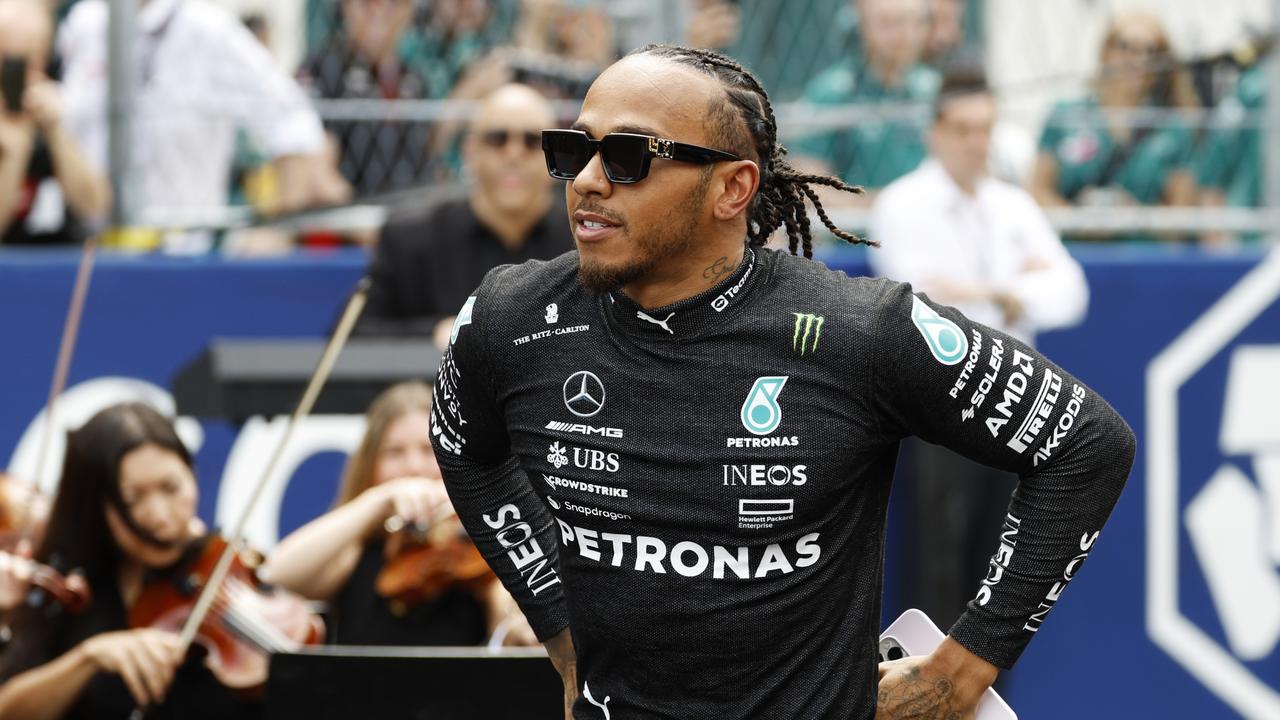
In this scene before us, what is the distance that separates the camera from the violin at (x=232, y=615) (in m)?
4.57

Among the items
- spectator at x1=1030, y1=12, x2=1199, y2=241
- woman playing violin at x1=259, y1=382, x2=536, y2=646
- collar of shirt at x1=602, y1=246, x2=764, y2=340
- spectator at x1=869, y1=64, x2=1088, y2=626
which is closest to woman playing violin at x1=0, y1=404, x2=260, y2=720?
woman playing violin at x1=259, y1=382, x2=536, y2=646

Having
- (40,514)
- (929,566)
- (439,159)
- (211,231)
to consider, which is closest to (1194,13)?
(929,566)

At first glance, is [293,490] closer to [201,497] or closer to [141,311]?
[201,497]

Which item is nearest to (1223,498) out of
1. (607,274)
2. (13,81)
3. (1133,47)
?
(1133,47)

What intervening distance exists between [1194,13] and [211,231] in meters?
3.43

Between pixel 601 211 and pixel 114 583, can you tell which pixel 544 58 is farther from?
pixel 601 211

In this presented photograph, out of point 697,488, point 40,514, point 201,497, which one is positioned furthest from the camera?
point 201,497

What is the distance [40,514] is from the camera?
501 cm

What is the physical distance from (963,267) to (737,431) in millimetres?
3673

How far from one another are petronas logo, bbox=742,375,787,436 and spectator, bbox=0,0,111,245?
3.88 meters

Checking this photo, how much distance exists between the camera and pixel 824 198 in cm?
685

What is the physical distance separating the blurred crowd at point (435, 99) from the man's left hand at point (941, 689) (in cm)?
316

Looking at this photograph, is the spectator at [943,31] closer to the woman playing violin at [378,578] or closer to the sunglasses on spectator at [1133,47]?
the sunglasses on spectator at [1133,47]

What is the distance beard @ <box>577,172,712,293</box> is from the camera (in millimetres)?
2770
